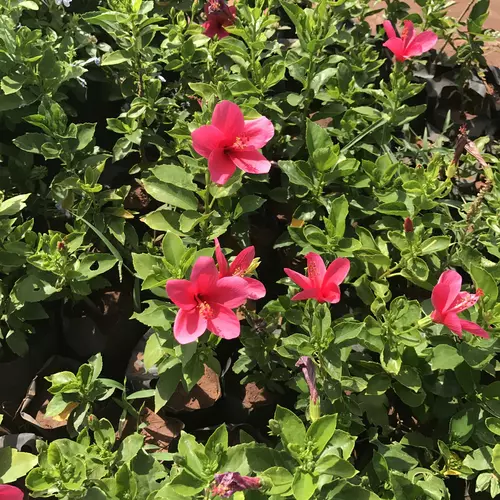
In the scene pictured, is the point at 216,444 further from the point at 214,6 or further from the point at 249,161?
the point at 214,6

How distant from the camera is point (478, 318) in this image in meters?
A: 1.23

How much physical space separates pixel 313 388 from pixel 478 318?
46 cm

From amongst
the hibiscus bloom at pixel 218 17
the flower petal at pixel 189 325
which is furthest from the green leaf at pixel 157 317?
the hibiscus bloom at pixel 218 17

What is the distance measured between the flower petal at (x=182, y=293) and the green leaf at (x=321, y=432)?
34cm

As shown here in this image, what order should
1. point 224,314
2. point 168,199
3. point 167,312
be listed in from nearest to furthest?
point 224,314
point 167,312
point 168,199

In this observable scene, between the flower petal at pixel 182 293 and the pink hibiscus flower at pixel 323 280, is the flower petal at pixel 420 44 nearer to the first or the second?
the pink hibiscus flower at pixel 323 280

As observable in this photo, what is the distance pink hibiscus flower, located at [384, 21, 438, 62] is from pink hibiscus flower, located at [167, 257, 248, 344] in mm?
967

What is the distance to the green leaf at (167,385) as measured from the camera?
3.97 feet

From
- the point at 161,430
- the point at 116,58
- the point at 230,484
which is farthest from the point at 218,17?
the point at 230,484

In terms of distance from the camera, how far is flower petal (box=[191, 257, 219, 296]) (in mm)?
976

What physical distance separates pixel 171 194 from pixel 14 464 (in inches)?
28.2

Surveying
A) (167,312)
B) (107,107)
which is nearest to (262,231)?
(167,312)

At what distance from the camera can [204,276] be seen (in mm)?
991

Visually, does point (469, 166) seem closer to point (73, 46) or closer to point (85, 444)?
point (73, 46)
